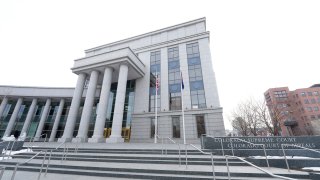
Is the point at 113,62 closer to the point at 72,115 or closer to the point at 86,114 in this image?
the point at 86,114

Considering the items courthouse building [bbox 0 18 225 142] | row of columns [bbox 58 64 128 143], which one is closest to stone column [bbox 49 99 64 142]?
courthouse building [bbox 0 18 225 142]

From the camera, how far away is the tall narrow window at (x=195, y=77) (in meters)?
23.7

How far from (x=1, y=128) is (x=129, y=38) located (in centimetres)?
3268

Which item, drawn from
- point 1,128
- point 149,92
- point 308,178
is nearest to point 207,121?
point 149,92

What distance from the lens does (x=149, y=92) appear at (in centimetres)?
2683

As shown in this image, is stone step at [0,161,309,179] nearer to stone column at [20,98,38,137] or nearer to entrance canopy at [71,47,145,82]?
entrance canopy at [71,47,145,82]

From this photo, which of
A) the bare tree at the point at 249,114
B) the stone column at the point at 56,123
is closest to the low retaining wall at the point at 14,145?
the stone column at the point at 56,123

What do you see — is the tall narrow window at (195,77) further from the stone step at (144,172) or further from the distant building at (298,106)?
the distant building at (298,106)

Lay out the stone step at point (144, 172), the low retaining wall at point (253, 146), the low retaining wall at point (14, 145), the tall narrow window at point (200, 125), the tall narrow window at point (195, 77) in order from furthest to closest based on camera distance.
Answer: the tall narrow window at point (195, 77)
the tall narrow window at point (200, 125)
the low retaining wall at point (14, 145)
the low retaining wall at point (253, 146)
the stone step at point (144, 172)

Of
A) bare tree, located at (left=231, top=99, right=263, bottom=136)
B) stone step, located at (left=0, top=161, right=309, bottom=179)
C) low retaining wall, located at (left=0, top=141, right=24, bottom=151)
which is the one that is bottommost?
stone step, located at (left=0, top=161, right=309, bottom=179)

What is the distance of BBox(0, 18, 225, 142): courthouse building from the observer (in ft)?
72.6

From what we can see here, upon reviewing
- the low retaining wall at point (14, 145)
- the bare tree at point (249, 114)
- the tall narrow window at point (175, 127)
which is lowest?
the low retaining wall at point (14, 145)

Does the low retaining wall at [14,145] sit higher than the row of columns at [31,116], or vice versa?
the row of columns at [31,116]

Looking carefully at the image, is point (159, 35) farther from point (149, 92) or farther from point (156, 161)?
point (156, 161)
